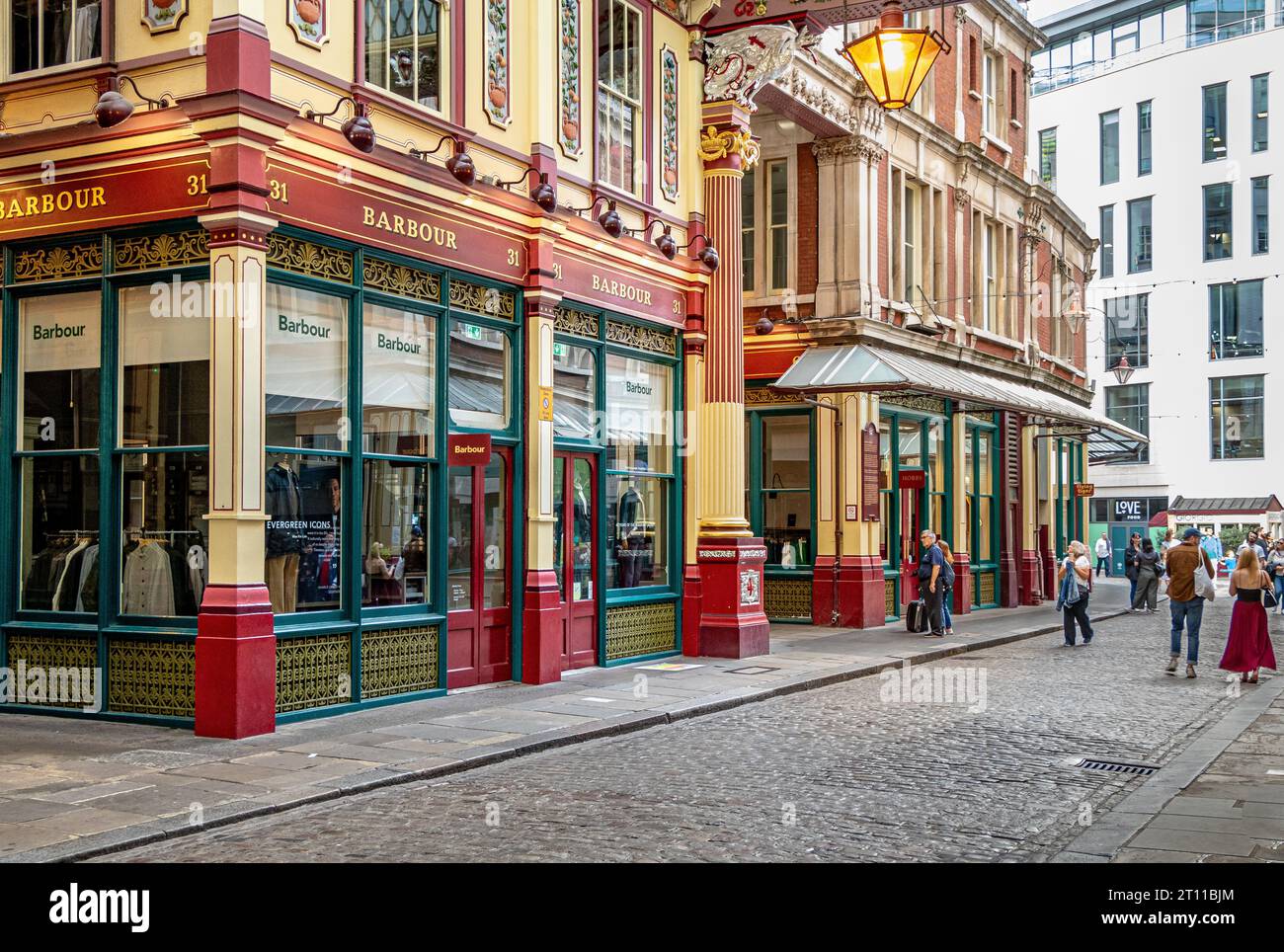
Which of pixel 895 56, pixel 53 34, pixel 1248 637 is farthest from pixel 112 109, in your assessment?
pixel 1248 637

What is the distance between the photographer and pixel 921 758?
435 inches

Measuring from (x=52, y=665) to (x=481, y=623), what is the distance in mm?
4362

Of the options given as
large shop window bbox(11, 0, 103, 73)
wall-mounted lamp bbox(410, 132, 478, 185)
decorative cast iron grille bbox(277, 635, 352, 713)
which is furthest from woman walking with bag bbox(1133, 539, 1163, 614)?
large shop window bbox(11, 0, 103, 73)

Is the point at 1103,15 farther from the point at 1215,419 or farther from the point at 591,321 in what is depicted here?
the point at 591,321

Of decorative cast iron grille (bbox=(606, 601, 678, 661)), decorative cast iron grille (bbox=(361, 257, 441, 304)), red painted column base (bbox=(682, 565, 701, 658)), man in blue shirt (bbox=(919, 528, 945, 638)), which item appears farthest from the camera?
man in blue shirt (bbox=(919, 528, 945, 638))

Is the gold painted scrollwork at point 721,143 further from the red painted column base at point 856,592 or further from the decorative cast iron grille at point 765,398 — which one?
the red painted column base at point 856,592

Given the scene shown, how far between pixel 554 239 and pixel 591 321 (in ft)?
5.06

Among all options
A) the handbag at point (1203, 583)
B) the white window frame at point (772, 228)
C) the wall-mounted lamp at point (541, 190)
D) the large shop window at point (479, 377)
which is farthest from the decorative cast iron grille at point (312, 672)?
the white window frame at point (772, 228)

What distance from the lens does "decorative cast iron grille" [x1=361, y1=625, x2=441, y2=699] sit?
13141 millimetres

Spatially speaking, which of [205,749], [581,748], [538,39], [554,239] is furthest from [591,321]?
[205,749]

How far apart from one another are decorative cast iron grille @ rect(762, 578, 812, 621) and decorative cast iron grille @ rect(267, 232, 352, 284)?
13.5 m

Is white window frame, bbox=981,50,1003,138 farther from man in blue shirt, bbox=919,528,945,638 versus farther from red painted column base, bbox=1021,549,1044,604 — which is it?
man in blue shirt, bbox=919,528,945,638

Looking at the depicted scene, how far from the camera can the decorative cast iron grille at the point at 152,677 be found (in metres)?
11.7

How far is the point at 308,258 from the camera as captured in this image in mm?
12539
